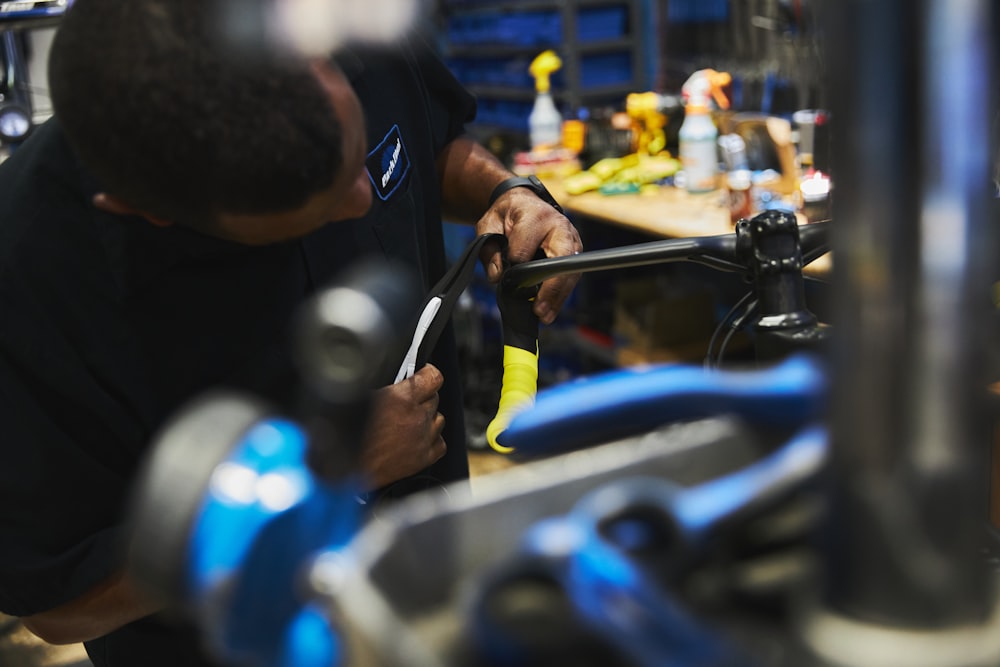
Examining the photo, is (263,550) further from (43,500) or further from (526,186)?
(526,186)

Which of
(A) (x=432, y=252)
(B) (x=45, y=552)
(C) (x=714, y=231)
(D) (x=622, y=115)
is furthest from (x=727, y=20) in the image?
(B) (x=45, y=552)

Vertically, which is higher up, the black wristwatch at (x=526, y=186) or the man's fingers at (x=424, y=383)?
the black wristwatch at (x=526, y=186)

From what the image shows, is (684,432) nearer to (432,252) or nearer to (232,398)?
(232,398)

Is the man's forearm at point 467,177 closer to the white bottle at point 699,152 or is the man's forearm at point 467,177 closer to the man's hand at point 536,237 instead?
the man's hand at point 536,237

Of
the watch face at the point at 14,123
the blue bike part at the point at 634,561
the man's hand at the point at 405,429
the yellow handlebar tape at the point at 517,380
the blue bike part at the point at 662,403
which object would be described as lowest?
the man's hand at the point at 405,429

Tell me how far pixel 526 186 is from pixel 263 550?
0.88m

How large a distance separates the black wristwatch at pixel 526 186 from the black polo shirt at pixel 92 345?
0.26m

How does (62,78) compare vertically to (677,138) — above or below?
above

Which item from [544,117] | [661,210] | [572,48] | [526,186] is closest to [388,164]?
[526,186]

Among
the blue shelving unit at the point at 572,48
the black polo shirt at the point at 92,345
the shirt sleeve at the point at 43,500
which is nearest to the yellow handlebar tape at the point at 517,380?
the black polo shirt at the point at 92,345

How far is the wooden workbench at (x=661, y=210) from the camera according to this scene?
219cm

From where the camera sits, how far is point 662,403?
352 millimetres

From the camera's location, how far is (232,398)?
0.31 metres

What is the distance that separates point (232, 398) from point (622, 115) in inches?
113
